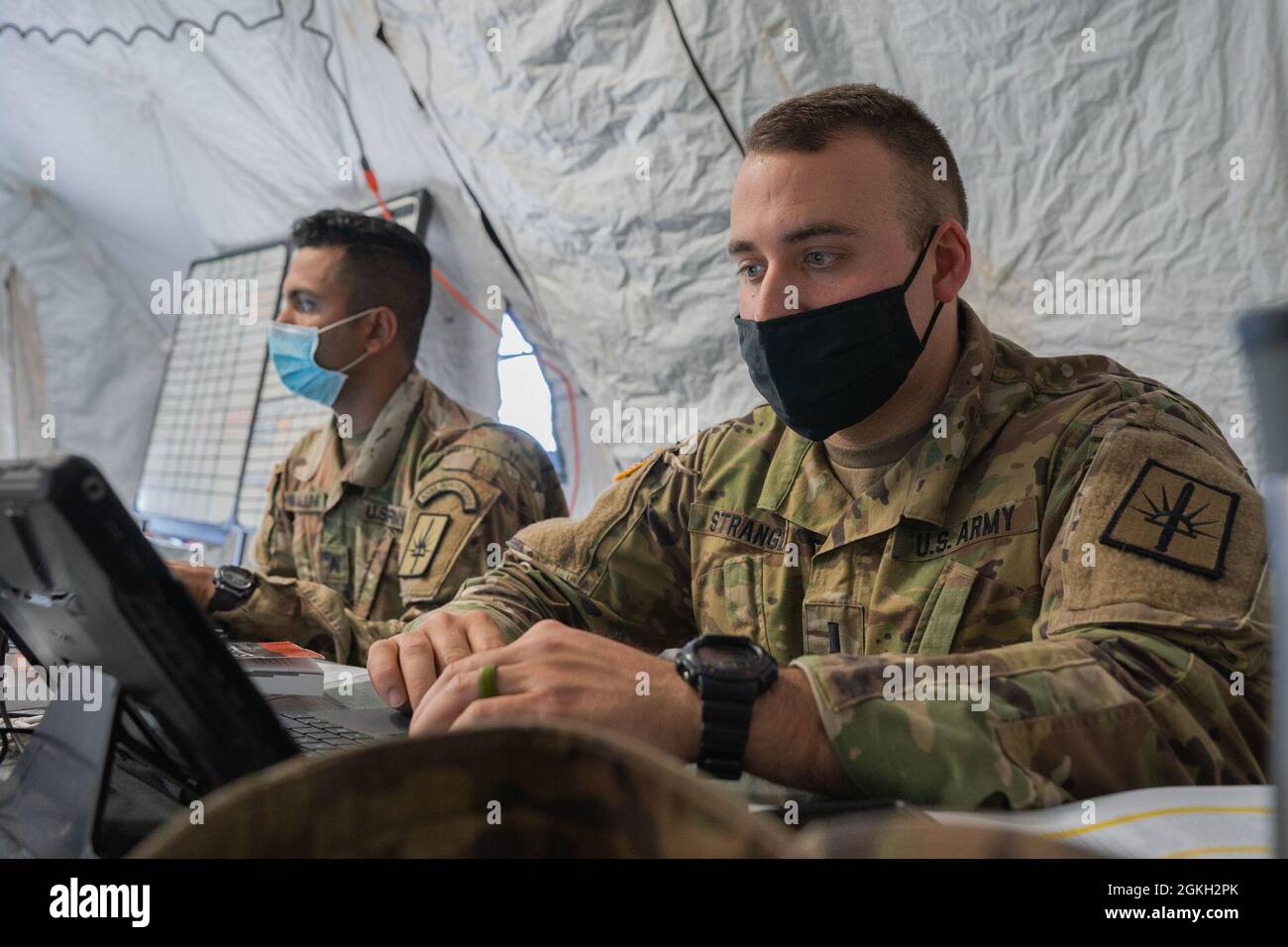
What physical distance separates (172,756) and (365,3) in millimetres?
2273

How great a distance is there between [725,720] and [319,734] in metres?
0.38

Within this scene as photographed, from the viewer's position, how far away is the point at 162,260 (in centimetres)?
397

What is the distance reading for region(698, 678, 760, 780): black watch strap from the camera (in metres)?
0.74

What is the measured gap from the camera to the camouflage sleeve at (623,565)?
130 centimetres

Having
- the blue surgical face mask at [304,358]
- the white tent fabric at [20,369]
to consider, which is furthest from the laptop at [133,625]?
the white tent fabric at [20,369]

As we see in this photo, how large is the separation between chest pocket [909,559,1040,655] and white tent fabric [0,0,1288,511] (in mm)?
287

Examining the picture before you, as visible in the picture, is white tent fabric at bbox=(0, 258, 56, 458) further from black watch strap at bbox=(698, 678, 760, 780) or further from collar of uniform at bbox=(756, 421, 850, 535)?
black watch strap at bbox=(698, 678, 760, 780)

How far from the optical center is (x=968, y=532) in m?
1.09

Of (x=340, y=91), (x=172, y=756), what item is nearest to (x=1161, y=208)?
(x=172, y=756)

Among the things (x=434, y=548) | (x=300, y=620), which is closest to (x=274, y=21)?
(x=434, y=548)

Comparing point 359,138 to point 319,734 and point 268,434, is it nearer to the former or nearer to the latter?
point 268,434
